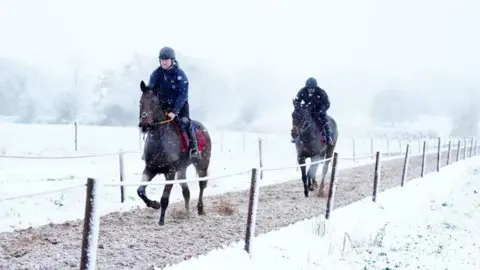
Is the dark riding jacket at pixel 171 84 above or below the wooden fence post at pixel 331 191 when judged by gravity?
above

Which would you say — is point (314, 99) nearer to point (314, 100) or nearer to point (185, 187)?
point (314, 100)

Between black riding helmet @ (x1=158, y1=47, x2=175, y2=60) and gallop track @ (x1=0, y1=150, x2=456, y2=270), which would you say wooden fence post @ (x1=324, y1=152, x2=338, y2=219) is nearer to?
gallop track @ (x1=0, y1=150, x2=456, y2=270)

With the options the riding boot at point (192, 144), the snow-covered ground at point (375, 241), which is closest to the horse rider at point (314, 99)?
→ the snow-covered ground at point (375, 241)

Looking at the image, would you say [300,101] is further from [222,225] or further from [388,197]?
[222,225]

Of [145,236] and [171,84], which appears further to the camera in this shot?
[171,84]

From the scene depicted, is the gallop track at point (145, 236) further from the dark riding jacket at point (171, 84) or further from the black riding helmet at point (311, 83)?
the black riding helmet at point (311, 83)

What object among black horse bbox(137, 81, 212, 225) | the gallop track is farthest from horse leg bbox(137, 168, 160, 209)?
the gallop track

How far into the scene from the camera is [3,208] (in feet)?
32.1

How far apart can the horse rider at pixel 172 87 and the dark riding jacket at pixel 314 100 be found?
4.27m

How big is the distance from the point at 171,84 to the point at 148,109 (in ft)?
2.82

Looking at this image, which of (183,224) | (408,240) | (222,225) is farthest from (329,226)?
(183,224)

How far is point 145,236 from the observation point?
679 cm

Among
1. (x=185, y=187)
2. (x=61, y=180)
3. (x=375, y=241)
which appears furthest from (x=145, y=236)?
(x=61, y=180)

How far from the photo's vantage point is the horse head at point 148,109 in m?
7.48
